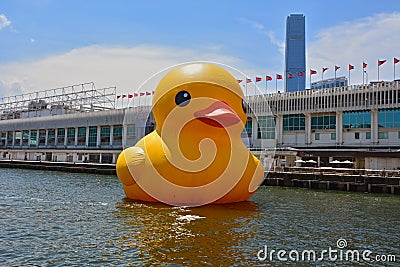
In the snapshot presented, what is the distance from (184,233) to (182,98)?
22.1 feet

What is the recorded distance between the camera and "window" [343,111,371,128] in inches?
2488

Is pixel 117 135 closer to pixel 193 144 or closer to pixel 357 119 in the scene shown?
pixel 357 119

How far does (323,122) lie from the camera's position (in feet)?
222

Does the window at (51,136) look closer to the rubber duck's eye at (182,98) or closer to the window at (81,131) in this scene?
the window at (81,131)

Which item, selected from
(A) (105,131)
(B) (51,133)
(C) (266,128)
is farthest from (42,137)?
(C) (266,128)

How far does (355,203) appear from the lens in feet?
91.6

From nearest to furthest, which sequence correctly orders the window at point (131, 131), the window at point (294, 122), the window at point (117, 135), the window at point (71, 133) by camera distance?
1. the window at point (131, 131)
2. the window at point (294, 122)
3. the window at point (117, 135)
4. the window at point (71, 133)

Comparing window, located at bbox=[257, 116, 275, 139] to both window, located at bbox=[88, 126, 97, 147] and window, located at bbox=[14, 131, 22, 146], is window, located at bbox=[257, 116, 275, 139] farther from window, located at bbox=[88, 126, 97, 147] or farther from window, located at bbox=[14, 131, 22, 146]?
window, located at bbox=[14, 131, 22, 146]

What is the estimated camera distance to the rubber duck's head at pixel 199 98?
18703mm

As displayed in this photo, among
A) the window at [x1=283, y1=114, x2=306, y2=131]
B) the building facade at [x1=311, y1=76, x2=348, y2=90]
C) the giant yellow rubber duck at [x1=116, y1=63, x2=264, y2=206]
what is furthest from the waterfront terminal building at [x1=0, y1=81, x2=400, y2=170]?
the giant yellow rubber duck at [x1=116, y1=63, x2=264, y2=206]

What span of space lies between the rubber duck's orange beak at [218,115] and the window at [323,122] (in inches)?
2031

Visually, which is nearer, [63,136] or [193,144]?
[193,144]

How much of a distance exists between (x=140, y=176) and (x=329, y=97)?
2068 inches

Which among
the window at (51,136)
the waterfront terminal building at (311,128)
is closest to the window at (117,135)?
the waterfront terminal building at (311,128)
